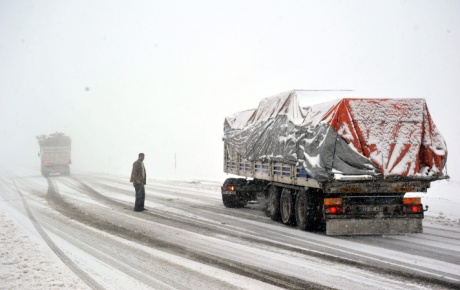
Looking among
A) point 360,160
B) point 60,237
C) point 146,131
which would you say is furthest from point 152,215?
point 146,131

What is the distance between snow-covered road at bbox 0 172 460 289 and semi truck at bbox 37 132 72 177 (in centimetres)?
2451

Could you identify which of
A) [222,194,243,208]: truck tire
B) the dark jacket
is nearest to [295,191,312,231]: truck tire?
[222,194,243,208]: truck tire

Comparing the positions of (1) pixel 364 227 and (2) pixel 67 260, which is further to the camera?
(1) pixel 364 227

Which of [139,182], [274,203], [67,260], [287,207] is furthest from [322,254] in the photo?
[139,182]

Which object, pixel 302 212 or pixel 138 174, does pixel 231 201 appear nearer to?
pixel 138 174

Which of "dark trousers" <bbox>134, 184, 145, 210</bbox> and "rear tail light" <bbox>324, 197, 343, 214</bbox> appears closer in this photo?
"rear tail light" <bbox>324, 197, 343, 214</bbox>

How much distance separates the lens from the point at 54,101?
189 m

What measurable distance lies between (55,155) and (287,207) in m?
30.1

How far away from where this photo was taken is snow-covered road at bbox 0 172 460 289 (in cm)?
635

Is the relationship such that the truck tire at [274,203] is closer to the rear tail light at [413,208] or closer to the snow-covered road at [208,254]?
the snow-covered road at [208,254]

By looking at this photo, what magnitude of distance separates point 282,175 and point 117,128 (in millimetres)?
98302

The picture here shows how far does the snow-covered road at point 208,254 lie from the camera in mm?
6352

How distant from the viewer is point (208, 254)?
8.12 m

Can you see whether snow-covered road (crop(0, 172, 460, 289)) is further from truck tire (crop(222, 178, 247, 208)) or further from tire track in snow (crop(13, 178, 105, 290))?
truck tire (crop(222, 178, 247, 208))
